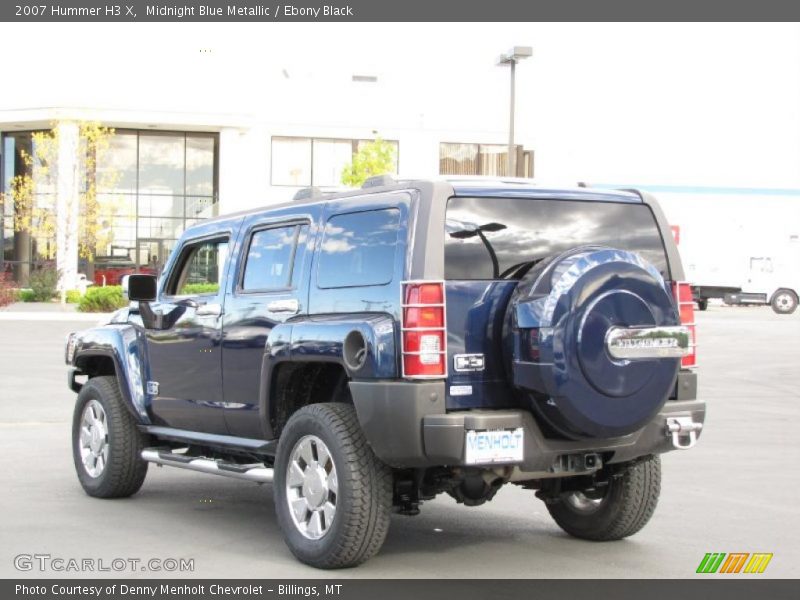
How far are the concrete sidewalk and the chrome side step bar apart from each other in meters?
24.6

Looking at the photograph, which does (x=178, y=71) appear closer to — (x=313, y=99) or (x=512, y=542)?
(x=313, y=99)

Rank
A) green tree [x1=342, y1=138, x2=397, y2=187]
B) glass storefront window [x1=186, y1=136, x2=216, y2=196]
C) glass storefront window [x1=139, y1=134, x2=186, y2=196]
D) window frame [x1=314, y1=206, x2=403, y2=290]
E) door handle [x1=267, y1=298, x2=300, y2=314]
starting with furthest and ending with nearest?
glass storefront window [x1=186, y1=136, x2=216, y2=196], glass storefront window [x1=139, y1=134, x2=186, y2=196], green tree [x1=342, y1=138, x2=397, y2=187], door handle [x1=267, y1=298, x2=300, y2=314], window frame [x1=314, y1=206, x2=403, y2=290]

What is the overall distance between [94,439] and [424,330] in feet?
12.7

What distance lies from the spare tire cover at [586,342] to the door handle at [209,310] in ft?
7.50

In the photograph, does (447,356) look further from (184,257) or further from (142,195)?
(142,195)

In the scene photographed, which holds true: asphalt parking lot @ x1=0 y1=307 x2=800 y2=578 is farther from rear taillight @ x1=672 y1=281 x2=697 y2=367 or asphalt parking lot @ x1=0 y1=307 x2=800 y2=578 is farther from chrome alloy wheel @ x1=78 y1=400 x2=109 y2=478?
rear taillight @ x1=672 y1=281 x2=697 y2=367

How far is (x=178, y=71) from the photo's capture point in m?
54.1

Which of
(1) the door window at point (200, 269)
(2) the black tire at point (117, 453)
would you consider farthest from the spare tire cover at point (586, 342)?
(2) the black tire at point (117, 453)

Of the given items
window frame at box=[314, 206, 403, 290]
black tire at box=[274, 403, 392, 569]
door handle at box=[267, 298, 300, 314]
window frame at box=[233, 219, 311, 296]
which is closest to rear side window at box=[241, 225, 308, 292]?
window frame at box=[233, 219, 311, 296]

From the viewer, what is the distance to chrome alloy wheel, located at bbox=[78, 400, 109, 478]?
29.3 feet

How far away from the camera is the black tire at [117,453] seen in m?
8.75

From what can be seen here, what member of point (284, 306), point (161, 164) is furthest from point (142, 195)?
point (284, 306)

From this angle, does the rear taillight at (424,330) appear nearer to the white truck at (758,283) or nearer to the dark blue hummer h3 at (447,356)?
the dark blue hummer h3 at (447,356)

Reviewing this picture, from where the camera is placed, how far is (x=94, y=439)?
905 cm
